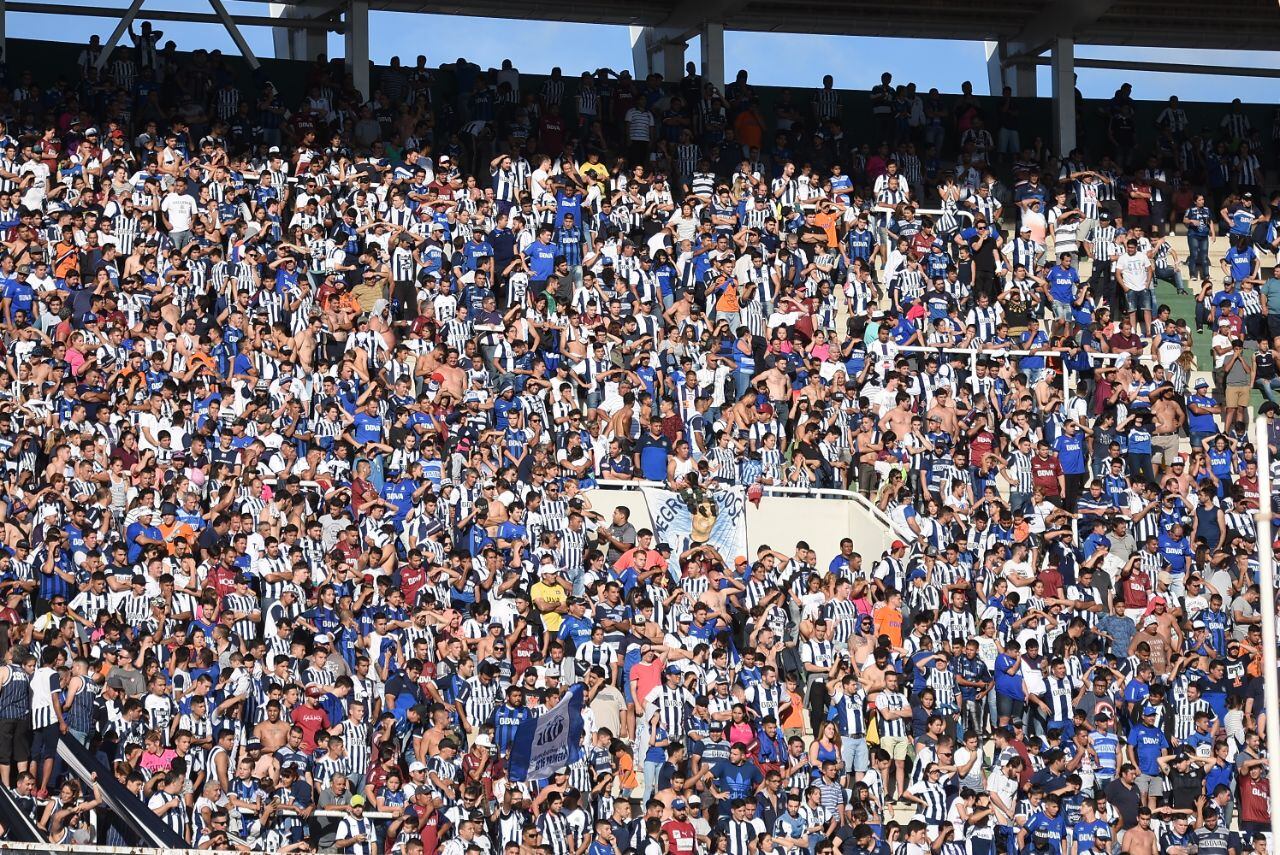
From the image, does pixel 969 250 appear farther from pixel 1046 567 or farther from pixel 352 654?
pixel 352 654

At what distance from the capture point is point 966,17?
30.9m

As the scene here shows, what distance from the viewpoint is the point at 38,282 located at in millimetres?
21656

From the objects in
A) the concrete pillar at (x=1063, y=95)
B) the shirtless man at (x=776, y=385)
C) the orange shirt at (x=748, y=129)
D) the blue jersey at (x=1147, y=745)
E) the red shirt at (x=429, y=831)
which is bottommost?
the red shirt at (x=429, y=831)

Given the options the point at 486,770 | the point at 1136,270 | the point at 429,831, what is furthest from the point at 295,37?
the point at 429,831

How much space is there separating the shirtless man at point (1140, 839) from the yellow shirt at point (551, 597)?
474 centimetres

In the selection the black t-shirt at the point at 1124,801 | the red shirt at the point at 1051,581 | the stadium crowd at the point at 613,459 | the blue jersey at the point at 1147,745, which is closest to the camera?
the stadium crowd at the point at 613,459

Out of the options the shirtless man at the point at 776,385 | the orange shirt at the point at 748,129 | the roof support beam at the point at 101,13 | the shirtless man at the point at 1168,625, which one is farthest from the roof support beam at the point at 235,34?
the shirtless man at the point at 1168,625

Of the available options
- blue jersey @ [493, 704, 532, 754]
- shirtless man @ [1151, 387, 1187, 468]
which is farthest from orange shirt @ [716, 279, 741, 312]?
blue jersey @ [493, 704, 532, 754]

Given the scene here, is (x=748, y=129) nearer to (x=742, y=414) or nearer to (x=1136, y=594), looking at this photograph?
(x=742, y=414)

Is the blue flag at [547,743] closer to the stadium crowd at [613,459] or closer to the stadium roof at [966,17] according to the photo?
the stadium crowd at [613,459]

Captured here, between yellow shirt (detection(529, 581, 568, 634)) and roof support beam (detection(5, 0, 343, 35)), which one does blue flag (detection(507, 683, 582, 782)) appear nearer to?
yellow shirt (detection(529, 581, 568, 634))

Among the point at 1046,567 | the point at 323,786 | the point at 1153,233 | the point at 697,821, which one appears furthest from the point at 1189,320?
the point at 323,786

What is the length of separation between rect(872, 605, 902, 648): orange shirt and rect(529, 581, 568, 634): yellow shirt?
2635 mm

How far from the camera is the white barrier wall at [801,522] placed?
818 inches
